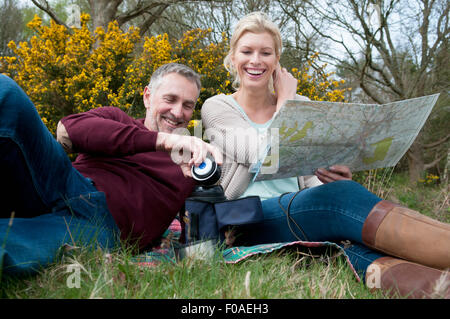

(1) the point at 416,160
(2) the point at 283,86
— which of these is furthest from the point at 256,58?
(1) the point at 416,160

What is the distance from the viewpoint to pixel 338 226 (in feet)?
5.49

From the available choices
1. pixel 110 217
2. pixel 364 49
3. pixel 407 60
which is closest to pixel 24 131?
pixel 110 217

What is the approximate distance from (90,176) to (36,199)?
32 centimetres

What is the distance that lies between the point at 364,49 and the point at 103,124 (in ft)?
18.5

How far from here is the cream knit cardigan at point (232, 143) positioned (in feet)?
6.80

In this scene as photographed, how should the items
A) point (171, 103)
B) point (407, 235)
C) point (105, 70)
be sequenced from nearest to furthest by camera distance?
point (407, 235)
point (171, 103)
point (105, 70)

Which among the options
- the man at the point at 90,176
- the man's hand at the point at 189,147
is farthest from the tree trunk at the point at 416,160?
the man's hand at the point at 189,147

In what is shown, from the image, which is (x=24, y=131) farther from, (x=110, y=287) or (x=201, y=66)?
(x=201, y=66)

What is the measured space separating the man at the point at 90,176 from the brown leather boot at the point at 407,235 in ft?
2.32

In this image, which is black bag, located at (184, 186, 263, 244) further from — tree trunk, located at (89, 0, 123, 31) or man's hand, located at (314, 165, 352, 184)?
tree trunk, located at (89, 0, 123, 31)

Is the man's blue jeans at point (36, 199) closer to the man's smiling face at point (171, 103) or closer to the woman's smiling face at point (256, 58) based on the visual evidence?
the man's smiling face at point (171, 103)

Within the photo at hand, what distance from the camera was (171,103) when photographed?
6.71ft

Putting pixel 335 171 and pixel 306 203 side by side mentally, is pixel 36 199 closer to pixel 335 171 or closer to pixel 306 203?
pixel 306 203
